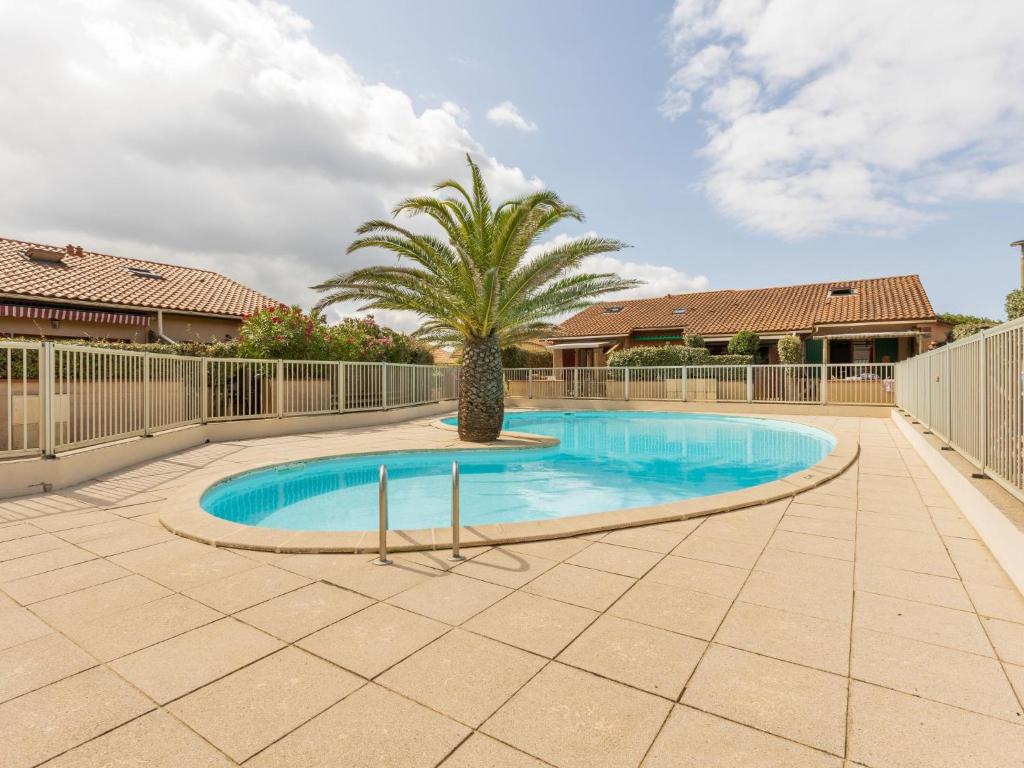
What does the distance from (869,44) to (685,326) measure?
19752 millimetres

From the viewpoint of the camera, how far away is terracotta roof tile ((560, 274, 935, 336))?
2334 centimetres

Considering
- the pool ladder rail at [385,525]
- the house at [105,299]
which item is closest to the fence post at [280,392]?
the house at [105,299]

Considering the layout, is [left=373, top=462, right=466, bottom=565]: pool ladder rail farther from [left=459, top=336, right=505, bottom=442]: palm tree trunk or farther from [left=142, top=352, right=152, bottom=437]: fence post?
[left=459, top=336, right=505, bottom=442]: palm tree trunk

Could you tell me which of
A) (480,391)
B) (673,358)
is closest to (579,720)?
(480,391)

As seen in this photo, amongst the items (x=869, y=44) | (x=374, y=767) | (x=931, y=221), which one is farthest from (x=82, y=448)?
(x=931, y=221)

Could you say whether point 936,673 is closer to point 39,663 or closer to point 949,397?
point 39,663

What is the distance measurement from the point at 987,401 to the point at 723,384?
14803 millimetres

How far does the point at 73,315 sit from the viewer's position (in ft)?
52.8

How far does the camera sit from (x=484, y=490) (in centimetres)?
815

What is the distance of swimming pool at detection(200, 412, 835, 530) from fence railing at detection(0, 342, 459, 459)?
2352mm

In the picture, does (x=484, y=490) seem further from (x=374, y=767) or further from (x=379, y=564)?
(x=374, y=767)

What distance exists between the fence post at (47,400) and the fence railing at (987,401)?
1004 centimetres

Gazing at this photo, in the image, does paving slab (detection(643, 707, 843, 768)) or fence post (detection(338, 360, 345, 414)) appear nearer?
paving slab (detection(643, 707, 843, 768))

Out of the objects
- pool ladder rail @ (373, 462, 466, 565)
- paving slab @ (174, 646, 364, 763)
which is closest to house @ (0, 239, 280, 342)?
pool ladder rail @ (373, 462, 466, 565)
